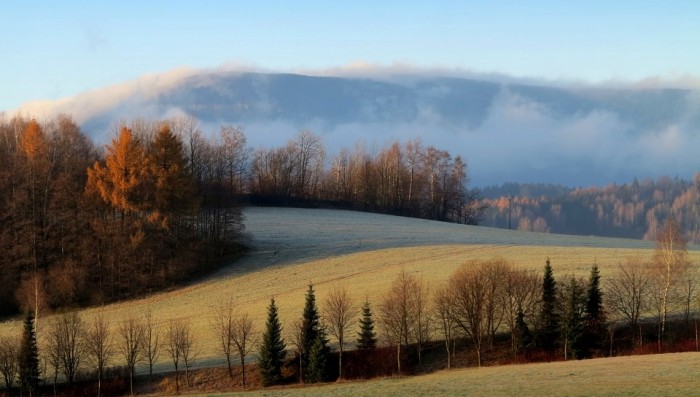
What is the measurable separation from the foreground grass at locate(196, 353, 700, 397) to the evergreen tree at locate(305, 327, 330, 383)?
482 cm

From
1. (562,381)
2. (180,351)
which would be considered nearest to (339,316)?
(180,351)

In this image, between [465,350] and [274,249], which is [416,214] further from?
[465,350]

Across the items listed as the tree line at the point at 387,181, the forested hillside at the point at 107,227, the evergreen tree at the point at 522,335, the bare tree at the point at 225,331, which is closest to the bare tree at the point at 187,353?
the bare tree at the point at 225,331

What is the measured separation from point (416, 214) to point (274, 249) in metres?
51.3

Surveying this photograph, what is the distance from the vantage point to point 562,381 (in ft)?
93.1

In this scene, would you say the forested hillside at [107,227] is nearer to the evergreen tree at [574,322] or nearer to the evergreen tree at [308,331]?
the evergreen tree at [308,331]

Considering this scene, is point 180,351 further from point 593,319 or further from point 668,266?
point 668,266

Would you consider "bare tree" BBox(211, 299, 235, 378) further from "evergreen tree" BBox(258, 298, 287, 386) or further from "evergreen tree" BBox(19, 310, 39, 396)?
"evergreen tree" BBox(19, 310, 39, 396)

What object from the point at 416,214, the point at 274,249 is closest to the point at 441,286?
the point at 274,249

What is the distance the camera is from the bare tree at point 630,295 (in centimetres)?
4381

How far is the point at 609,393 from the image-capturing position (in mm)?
24812

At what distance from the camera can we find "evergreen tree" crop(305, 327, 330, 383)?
39812 millimetres

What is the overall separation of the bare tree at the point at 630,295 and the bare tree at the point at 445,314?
397 inches

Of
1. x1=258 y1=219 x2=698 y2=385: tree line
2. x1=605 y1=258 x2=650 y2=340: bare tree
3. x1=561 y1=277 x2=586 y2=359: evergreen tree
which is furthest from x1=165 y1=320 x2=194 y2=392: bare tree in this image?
x1=605 y1=258 x2=650 y2=340: bare tree
